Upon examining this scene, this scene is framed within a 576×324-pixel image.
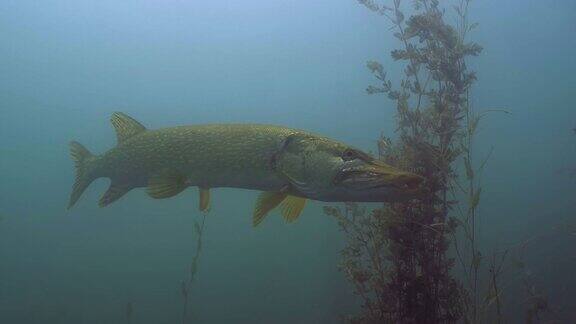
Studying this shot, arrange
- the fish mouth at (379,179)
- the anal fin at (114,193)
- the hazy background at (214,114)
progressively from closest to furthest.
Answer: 1. the fish mouth at (379,179)
2. the anal fin at (114,193)
3. the hazy background at (214,114)

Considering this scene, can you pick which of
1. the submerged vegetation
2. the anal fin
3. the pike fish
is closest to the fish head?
the pike fish

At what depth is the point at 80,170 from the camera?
496 cm

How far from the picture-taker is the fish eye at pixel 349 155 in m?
3.29

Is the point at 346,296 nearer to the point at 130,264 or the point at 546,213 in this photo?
the point at 546,213

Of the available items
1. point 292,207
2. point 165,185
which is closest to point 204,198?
point 165,185

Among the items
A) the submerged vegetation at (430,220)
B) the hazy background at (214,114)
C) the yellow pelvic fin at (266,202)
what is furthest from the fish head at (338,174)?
the hazy background at (214,114)

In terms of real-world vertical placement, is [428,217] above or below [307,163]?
below

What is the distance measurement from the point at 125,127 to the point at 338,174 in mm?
2461

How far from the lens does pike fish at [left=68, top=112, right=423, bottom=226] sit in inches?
125

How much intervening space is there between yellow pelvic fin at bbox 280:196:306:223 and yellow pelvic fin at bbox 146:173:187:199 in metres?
0.93

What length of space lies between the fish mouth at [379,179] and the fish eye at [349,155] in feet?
0.31

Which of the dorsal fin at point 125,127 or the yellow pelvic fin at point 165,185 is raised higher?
the dorsal fin at point 125,127

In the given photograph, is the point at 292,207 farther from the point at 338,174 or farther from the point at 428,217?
the point at 428,217

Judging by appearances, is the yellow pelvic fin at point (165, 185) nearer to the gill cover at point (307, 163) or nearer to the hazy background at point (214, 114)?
the gill cover at point (307, 163)
